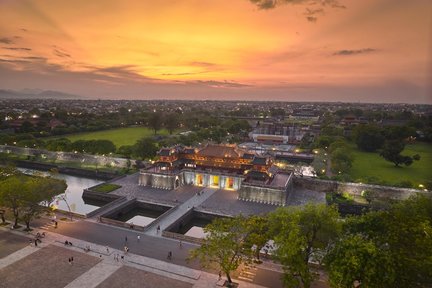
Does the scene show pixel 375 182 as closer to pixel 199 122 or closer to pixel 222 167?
pixel 222 167

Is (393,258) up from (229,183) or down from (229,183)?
up

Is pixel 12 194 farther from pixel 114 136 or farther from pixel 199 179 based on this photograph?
pixel 114 136

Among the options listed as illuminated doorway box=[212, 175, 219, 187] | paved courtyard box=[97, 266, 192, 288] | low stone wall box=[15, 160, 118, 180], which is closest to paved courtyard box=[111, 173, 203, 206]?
illuminated doorway box=[212, 175, 219, 187]

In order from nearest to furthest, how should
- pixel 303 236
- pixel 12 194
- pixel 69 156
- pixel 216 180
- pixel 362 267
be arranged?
pixel 362 267 < pixel 303 236 < pixel 12 194 < pixel 216 180 < pixel 69 156

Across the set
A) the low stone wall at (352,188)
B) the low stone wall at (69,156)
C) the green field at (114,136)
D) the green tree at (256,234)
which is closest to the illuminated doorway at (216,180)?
the low stone wall at (352,188)

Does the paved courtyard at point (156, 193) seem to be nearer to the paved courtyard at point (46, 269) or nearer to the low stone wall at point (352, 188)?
the paved courtyard at point (46, 269)

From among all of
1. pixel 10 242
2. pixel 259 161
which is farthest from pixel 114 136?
pixel 10 242

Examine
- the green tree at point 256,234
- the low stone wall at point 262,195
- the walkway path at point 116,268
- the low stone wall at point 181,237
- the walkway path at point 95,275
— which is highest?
the green tree at point 256,234
